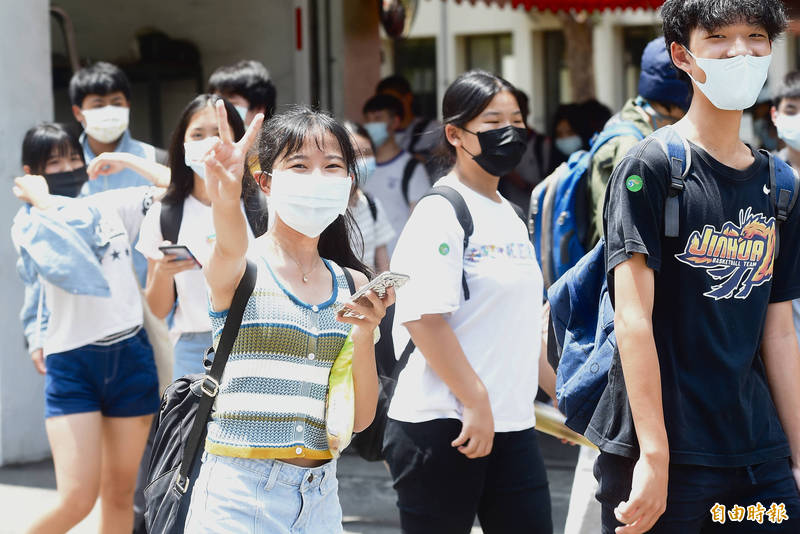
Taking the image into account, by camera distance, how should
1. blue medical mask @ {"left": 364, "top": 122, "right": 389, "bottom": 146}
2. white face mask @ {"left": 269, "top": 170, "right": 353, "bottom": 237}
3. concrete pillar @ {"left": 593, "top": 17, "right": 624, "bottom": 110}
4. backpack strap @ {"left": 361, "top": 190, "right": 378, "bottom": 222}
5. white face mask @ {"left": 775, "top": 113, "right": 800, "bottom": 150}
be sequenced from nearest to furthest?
white face mask @ {"left": 269, "top": 170, "right": 353, "bottom": 237}, white face mask @ {"left": 775, "top": 113, "right": 800, "bottom": 150}, backpack strap @ {"left": 361, "top": 190, "right": 378, "bottom": 222}, blue medical mask @ {"left": 364, "top": 122, "right": 389, "bottom": 146}, concrete pillar @ {"left": 593, "top": 17, "right": 624, "bottom": 110}

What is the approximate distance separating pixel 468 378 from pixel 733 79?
4.13 ft

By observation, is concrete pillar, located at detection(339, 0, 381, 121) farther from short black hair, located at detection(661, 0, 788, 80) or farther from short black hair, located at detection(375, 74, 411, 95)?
short black hair, located at detection(661, 0, 788, 80)

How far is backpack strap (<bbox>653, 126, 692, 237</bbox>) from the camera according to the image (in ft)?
8.45

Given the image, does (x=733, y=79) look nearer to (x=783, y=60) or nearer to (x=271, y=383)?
(x=271, y=383)

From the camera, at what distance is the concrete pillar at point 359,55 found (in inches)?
366

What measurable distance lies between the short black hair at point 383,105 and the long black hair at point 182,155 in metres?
3.69

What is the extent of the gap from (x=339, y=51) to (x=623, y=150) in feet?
17.5

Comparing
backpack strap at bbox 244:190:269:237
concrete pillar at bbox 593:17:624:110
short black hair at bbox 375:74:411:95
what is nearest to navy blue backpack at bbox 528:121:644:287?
backpack strap at bbox 244:190:269:237

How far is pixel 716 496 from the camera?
2.62 metres

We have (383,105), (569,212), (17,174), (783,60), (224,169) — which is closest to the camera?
(224,169)

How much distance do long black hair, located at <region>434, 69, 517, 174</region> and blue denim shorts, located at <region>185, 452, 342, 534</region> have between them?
1.47m

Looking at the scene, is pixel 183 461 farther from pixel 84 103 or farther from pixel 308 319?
pixel 84 103

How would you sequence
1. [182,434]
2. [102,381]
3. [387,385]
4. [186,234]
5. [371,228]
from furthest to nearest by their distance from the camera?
[371,228], [102,381], [186,234], [387,385], [182,434]

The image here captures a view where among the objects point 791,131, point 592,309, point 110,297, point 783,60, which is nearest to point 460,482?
point 592,309
